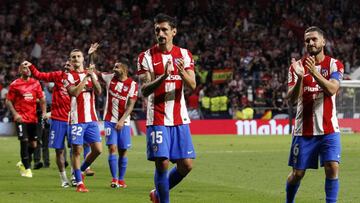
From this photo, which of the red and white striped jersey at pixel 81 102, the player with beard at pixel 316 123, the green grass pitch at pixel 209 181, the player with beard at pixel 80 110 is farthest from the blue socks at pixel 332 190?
the red and white striped jersey at pixel 81 102

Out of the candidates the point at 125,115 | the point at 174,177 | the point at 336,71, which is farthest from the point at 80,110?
the point at 336,71

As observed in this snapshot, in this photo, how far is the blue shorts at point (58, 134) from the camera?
15.7 meters

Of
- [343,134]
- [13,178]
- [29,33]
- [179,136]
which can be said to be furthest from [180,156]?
[29,33]

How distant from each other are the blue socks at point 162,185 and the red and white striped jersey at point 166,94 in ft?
1.95

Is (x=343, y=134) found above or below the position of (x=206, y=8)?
below

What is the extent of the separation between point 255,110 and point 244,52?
19.9 ft

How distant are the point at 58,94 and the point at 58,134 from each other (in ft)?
3.69

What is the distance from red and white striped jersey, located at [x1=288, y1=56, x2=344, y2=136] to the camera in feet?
35.8

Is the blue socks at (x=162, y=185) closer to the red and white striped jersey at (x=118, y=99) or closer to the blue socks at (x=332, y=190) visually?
the blue socks at (x=332, y=190)

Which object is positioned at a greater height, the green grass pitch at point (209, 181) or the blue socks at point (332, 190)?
the blue socks at point (332, 190)

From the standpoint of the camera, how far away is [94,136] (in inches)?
605

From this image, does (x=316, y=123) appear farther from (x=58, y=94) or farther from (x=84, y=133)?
(x=58, y=94)

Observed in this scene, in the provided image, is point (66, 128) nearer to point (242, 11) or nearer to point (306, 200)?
point (306, 200)

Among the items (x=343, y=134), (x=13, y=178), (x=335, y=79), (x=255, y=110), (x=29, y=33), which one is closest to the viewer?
(x=335, y=79)
